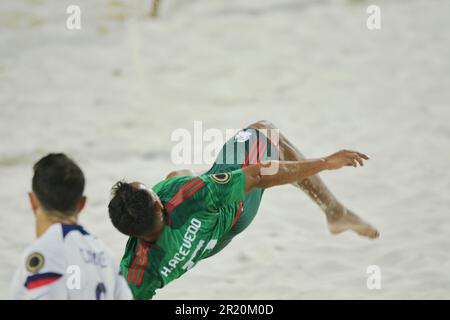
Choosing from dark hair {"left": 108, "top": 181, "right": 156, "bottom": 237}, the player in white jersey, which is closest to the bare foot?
dark hair {"left": 108, "top": 181, "right": 156, "bottom": 237}

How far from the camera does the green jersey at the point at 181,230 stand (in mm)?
3205

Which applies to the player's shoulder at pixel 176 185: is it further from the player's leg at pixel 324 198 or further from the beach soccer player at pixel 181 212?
the player's leg at pixel 324 198

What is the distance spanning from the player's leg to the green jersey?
0.61 metres

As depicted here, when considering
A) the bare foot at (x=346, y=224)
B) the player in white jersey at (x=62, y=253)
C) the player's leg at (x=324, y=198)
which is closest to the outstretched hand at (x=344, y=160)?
the player's leg at (x=324, y=198)

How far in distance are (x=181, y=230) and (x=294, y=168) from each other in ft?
1.58

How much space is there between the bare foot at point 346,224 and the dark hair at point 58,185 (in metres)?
1.80

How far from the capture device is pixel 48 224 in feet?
8.16

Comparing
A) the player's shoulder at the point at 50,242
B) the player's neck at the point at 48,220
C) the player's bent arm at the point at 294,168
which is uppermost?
the player's bent arm at the point at 294,168

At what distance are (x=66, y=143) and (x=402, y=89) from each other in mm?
2444

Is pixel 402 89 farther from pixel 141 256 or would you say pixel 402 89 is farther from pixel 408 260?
pixel 141 256

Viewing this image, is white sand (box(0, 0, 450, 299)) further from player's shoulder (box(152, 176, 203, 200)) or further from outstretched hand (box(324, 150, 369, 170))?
outstretched hand (box(324, 150, 369, 170))

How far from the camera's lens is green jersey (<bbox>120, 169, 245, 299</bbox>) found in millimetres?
3205

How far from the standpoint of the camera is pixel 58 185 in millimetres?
2467
